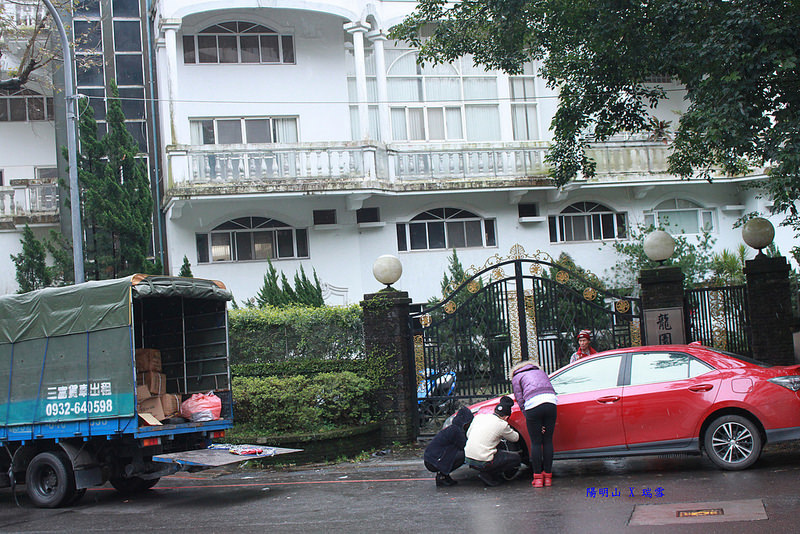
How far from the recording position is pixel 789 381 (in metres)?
9.05

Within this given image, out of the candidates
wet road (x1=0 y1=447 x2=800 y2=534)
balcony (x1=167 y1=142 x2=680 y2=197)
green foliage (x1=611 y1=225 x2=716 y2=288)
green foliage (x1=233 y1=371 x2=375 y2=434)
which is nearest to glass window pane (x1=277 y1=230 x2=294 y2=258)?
balcony (x1=167 y1=142 x2=680 y2=197)

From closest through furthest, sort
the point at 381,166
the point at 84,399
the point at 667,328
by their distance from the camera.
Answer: the point at 84,399 < the point at 667,328 < the point at 381,166

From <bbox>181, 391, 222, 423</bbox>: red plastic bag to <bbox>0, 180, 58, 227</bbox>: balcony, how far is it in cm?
1231

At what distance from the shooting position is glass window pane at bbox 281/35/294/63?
2162cm

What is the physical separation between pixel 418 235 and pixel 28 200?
1014 cm

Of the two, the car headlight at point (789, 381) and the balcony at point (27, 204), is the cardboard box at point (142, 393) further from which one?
the balcony at point (27, 204)

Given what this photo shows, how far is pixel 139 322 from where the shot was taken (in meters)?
11.8

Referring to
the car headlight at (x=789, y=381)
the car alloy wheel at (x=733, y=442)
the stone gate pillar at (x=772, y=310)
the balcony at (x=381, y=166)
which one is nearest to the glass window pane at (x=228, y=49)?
the balcony at (x=381, y=166)

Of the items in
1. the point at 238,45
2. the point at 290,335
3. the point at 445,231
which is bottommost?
the point at 290,335

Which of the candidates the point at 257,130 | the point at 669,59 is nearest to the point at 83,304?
the point at 669,59

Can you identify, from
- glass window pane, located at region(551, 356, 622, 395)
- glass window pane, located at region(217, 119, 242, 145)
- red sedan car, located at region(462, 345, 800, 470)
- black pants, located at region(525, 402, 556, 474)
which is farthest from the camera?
glass window pane, located at region(217, 119, 242, 145)

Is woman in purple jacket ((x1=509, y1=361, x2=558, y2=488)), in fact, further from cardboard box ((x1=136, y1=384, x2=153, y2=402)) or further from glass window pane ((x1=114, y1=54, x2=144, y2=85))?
glass window pane ((x1=114, y1=54, x2=144, y2=85))

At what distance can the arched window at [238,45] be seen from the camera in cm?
2103

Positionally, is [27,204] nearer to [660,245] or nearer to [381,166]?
[381,166]
